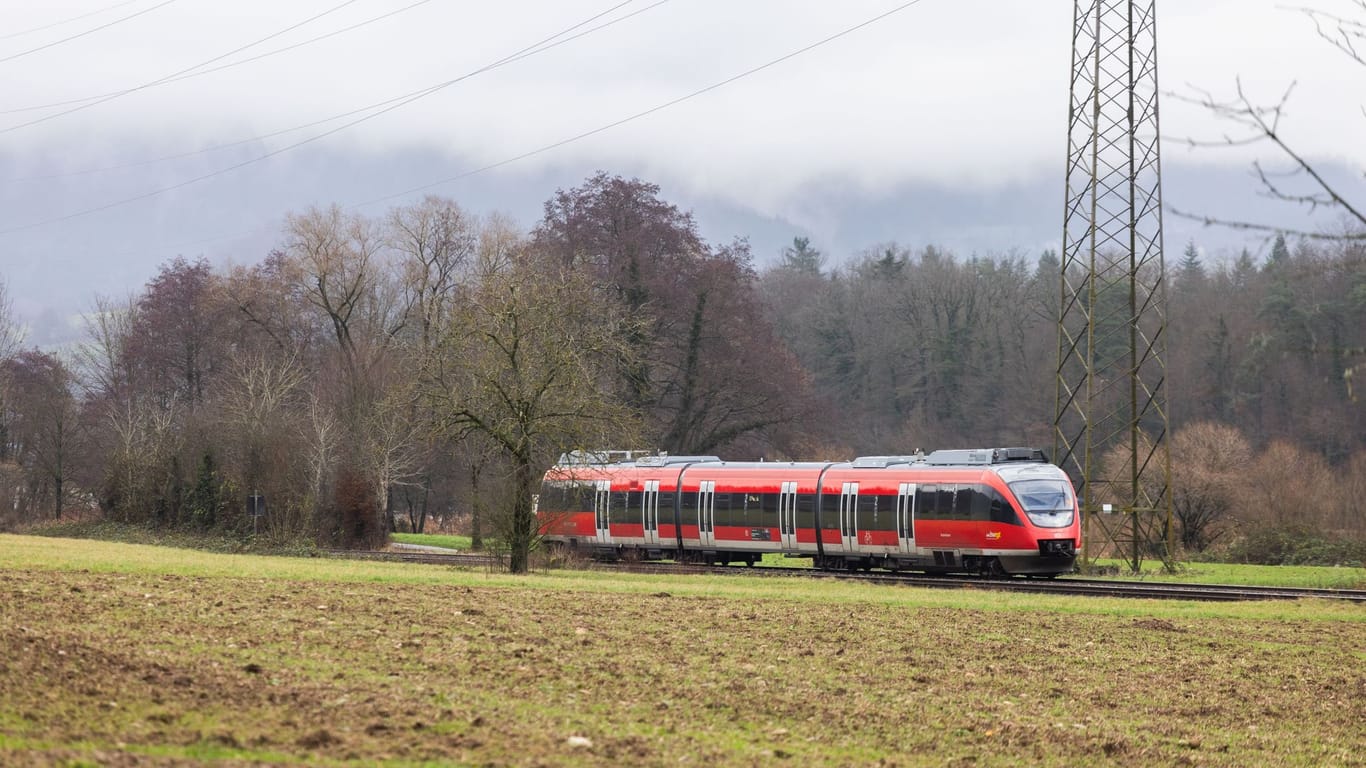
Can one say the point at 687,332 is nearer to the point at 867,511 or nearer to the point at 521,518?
the point at 867,511

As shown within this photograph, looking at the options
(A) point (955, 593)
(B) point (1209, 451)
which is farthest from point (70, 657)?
(B) point (1209, 451)

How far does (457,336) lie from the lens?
32.2 meters

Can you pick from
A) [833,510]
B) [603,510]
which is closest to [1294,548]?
[833,510]

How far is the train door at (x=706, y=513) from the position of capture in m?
41.2

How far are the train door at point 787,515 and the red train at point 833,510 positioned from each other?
39 millimetres

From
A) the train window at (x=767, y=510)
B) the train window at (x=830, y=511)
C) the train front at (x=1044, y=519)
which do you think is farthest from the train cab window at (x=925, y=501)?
the train window at (x=767, y=510)

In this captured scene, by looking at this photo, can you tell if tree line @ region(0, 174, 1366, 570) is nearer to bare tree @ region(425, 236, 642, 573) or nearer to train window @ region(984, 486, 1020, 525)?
bare tree @ region(425, 236, 642, 573)

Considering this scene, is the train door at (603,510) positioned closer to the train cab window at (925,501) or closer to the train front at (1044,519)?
the train cab window at (925,501)

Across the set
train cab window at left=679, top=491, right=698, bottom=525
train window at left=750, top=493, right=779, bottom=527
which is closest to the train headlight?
train window at left=750, top=493, right=779, bottom=527

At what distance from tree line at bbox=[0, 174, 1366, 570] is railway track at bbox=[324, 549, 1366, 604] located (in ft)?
10.9

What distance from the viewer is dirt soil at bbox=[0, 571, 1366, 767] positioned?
9711mm

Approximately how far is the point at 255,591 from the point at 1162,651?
11.9 m

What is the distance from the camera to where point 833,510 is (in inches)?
1517

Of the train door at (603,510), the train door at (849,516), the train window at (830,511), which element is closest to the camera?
the train door at (849,516)
